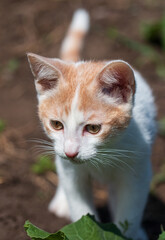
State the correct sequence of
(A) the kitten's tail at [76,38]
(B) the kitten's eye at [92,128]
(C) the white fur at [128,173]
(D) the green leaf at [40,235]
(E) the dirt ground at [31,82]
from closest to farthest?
(D) the green leaf at [40,235], (B) the kitten's eye at [92,128], (C) the white fur at [128,173], (E) the dirt ground at [31,82], (A) the kitten's tail at [76,38]

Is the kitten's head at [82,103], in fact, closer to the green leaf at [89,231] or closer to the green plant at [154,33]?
the green leaf at [89,231]

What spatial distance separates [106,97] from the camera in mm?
2500

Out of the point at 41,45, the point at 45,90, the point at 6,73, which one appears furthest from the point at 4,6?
the point at 45,90

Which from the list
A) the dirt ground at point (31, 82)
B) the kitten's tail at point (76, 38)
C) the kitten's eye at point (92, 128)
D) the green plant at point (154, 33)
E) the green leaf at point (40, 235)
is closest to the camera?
the green leaf at point (40, 235)

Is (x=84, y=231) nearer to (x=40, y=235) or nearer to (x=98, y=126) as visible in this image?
(x=40, y=235)

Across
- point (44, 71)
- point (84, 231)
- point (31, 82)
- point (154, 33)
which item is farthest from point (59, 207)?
point (154, 33)

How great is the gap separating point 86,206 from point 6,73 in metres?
2.95

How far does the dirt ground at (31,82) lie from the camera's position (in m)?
3.40

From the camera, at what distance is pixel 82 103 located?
→ 7.89 ft

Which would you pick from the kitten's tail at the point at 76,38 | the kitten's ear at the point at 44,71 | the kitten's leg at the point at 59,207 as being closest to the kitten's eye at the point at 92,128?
the kitten's ear at the point at 44,71

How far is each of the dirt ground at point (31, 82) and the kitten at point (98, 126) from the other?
505 mm

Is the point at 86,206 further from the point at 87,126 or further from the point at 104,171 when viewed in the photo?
the point at 87,126

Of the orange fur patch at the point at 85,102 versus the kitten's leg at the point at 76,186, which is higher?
the orange fur patch at the point at 85,102

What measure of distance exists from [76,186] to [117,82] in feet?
2.63
